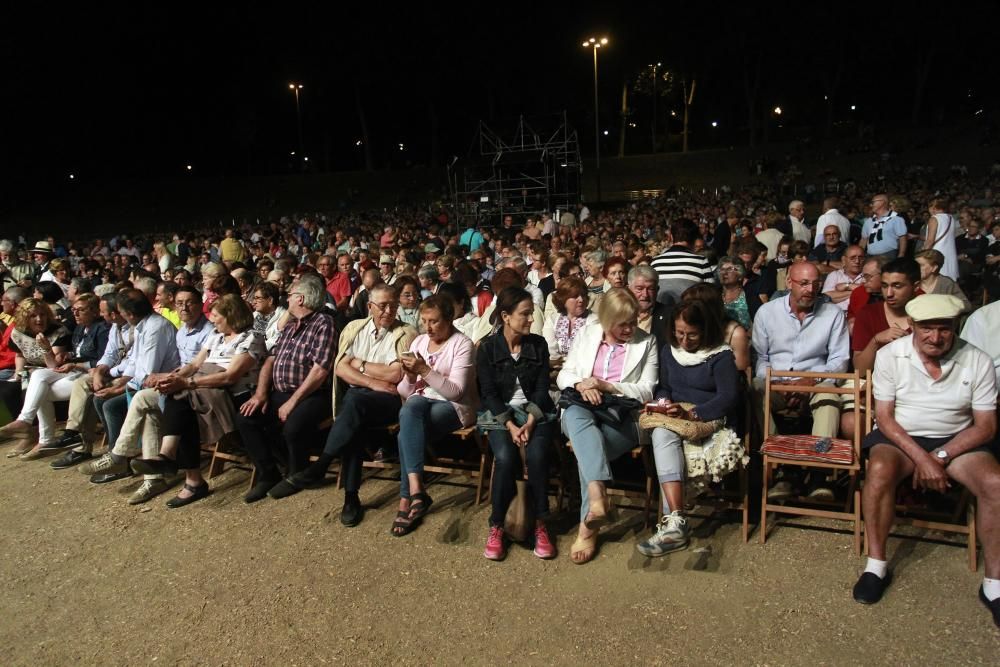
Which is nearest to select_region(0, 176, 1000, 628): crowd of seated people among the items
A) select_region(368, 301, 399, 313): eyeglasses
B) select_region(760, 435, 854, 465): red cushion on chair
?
select_region(368, 301, 399, 313): eyeglasses

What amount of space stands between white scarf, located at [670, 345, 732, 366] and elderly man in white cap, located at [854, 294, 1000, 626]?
80 centimetres

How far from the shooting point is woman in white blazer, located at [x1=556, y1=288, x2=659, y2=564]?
358cm

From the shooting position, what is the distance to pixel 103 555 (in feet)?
13.0

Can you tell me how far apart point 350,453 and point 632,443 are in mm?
1734

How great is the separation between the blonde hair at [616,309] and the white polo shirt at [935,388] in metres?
1.26

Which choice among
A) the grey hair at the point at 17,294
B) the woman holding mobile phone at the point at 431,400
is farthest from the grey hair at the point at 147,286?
the woman holding mobile phone at the point at 431,400

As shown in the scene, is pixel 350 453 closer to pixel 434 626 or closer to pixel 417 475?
pixel 417 475

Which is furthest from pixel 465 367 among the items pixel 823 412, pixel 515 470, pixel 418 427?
pixel 823 412

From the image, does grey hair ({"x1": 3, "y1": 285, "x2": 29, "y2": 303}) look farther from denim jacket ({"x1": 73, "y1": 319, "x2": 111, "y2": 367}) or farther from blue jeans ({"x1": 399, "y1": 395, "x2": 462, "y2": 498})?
blue jeans ({"x1": 399, "y1": 395, "x2": 462, "y2": 498})

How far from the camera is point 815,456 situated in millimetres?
3568

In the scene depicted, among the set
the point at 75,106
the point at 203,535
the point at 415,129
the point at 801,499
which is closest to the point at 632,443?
the point at 801,499

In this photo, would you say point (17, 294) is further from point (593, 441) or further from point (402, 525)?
point (593, 441)

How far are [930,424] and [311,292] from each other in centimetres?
385

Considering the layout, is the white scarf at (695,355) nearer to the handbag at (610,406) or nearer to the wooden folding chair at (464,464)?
the handbag at (610,406)
